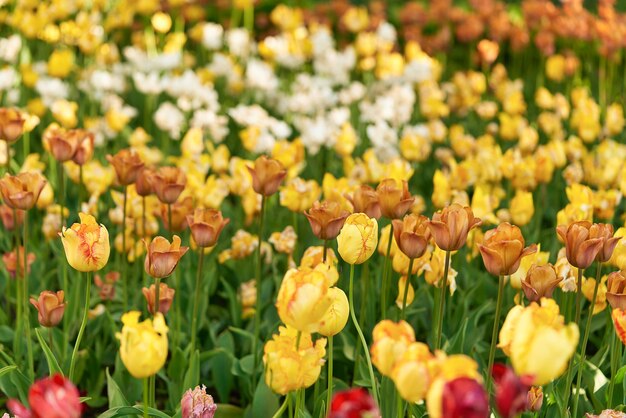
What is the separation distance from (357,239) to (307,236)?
1470 millimetres

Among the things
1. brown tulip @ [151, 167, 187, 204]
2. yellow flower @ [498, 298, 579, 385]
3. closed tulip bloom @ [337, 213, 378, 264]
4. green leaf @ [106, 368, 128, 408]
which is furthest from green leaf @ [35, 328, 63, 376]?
yellow flower @ [498, 298, 579, 385]

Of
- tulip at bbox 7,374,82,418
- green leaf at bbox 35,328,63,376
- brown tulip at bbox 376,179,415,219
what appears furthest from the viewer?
brown tulip at bbox 376,179,415,219

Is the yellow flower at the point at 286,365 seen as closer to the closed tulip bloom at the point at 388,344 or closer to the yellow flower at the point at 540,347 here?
the closed tulip bloom at the point at 388,344

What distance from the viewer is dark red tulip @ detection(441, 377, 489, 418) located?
1062 millimetres

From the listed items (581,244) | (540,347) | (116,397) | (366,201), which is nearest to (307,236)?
(366,201)

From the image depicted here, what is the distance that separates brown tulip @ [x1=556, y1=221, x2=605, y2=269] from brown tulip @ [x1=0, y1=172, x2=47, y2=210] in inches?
51.7

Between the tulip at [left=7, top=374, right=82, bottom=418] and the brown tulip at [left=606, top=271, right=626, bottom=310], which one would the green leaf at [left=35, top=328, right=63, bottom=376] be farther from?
the brown tulip at [left=606, top=271, right=626, bottom=310]

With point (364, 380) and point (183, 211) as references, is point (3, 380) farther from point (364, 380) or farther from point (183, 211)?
point (364, 380)

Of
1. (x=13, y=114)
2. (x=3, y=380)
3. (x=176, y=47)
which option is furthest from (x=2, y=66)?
(x=3, y=380)

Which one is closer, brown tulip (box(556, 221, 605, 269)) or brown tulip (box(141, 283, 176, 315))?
brown tulip (box(556, 221, 605, 269))

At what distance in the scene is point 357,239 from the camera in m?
2.00

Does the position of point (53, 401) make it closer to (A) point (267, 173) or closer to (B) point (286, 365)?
(B) point (286, 365)

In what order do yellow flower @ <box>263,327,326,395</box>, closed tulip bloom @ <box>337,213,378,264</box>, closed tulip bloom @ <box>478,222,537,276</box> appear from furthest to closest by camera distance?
closed tulip bloom @ <box>337,213,378,264</box>, closed tulip bloom @ <box>478,222,537,276</box>, yellow flower @ <box>263,327,326,395</box>

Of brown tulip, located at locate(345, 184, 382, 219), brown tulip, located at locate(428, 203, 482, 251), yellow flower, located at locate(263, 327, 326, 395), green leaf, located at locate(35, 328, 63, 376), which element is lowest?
green leaf, located at locate(35, 328, 63, 376)
